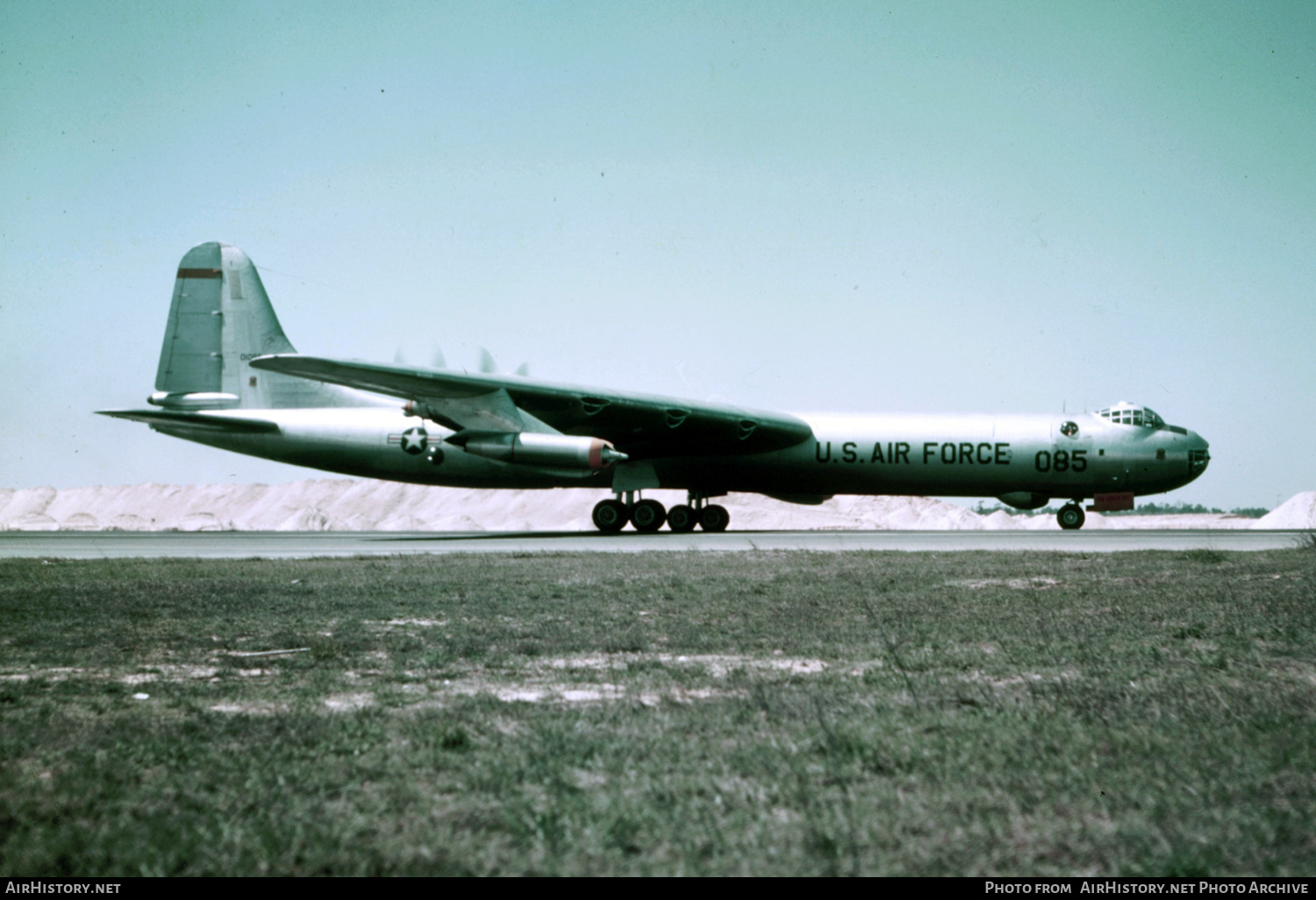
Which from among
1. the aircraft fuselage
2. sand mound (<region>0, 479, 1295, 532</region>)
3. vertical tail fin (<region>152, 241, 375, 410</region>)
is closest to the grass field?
the aircraft fuselage

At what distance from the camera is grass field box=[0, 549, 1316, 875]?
106 inches

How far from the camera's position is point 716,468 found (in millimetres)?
25938

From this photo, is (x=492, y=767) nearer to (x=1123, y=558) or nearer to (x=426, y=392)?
(x=1123, y=558)

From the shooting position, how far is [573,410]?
953 inches

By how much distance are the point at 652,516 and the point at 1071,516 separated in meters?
12.3

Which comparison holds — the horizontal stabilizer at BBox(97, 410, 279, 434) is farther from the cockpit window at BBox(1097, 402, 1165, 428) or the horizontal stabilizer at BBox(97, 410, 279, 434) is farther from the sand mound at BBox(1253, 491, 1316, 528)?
the sand mound at BBox(1253, 491, 1316, 528)

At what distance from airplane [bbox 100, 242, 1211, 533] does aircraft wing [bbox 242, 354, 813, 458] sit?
2.3 inches

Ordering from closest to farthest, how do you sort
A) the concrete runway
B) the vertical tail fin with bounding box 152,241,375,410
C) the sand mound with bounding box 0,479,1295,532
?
the concrete runway
the vertical tail fin with bounding box 152,241,375,410
the sand mound with bounding box 0,479,1295,532

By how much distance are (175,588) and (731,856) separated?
908cm

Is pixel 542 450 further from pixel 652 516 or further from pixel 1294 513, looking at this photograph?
pixel 1294 513

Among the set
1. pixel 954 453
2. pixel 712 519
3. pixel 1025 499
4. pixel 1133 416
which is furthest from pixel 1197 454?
pixel 712 519

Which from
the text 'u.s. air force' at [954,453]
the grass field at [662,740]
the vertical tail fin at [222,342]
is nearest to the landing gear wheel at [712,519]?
the text 'u.s. air force' at [954,453]

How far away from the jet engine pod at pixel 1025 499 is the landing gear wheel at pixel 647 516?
950 centimetres

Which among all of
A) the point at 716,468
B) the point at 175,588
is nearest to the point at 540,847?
the point at 175,588
